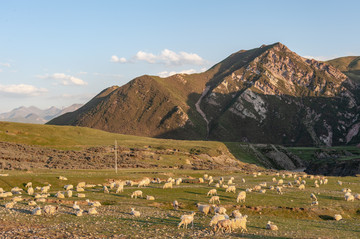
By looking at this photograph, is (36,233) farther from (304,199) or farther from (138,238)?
(304,199)

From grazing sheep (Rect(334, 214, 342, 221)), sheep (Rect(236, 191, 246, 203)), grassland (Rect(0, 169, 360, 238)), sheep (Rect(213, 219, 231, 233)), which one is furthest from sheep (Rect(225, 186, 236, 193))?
sheep (Rect(213, 219, 231, 233))

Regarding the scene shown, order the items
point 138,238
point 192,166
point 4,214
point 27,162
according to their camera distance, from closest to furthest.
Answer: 1. point 138,238
2. point 4,214
3. point 27,162
4. point 192,166

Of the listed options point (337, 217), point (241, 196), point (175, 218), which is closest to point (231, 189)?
point (241, 196)

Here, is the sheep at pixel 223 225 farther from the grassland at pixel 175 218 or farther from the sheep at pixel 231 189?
the sheep at pixel 231 189

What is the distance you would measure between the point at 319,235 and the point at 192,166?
91500 mm

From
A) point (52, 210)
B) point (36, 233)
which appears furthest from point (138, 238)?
point (52, 210)

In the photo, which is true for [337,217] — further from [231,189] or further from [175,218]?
[175,218]

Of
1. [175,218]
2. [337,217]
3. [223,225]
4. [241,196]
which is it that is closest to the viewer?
[223,225]

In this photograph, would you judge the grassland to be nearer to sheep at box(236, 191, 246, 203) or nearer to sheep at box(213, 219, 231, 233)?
sheep at box(213, 219, 231, 233)

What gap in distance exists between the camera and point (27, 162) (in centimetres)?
9006

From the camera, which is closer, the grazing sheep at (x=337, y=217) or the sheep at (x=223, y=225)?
the sheep at (x=223, y=225)

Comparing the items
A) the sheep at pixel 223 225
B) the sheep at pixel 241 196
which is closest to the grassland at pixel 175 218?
the sheep at pixel 223 225

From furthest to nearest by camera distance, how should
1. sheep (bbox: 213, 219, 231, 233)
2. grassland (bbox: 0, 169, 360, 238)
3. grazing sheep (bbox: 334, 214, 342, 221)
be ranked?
1. grazing sheep (bbox: 334, 214, 342, 221)
2. sheep (bbox: 213, 219, 231, 233)
3. grassland (bbox: 0, 169, 360, 238)

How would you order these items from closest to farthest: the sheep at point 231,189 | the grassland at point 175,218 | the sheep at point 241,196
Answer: the grassland at point 175,218, the sheep at point 241,196, the sheep at point 231,189
